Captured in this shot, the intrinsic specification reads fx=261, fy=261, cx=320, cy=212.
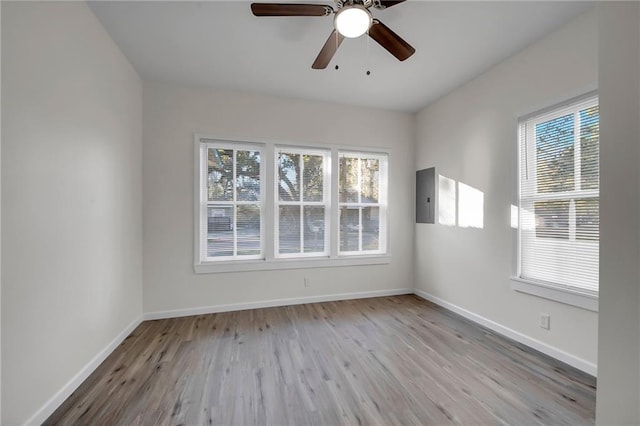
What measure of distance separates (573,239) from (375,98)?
2636 millimetres

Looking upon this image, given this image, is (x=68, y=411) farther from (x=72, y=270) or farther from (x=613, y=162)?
(x=613, y=162)

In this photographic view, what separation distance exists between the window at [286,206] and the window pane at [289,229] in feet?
0.04

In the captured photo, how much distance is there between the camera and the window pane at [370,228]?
3.96 m

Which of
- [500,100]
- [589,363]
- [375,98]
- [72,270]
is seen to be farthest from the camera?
[375,98]

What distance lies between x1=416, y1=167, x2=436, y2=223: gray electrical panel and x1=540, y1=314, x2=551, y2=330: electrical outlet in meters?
1.62

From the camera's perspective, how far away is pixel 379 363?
2160 millimetres

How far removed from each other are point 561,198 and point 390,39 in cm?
197

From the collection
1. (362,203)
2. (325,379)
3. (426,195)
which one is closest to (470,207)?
(426,195)

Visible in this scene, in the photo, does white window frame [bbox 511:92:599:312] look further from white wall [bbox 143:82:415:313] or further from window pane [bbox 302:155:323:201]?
window pane [bbox 302:155:323:201]

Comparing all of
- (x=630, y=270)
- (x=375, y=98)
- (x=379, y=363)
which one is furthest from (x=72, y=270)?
(x=375, y=98)

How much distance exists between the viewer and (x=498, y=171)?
108 inches

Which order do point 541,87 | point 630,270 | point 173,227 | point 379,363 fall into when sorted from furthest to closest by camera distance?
point 173,227 → point 541,87 → point 379,363 → point 630,270

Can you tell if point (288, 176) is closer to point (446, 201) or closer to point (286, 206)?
point (286, 206)

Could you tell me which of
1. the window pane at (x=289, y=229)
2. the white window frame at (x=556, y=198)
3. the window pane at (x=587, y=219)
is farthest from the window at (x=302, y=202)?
the window pane at (x=587, y=219)
